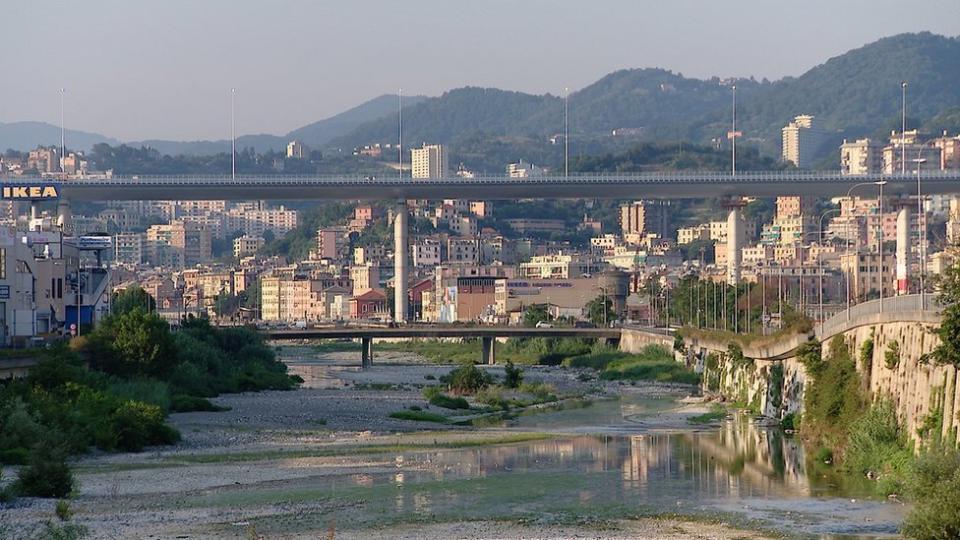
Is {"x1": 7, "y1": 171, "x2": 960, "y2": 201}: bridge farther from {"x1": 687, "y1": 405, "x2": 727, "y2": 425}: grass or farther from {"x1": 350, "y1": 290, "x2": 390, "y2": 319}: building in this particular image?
{"x1": 687, "y1": 405, "x2": 727, "y2": 425}: grass

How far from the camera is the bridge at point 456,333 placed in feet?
349

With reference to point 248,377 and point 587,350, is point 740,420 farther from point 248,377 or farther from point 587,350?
point 587,350

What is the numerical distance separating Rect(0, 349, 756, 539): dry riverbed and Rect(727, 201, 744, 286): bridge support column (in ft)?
220

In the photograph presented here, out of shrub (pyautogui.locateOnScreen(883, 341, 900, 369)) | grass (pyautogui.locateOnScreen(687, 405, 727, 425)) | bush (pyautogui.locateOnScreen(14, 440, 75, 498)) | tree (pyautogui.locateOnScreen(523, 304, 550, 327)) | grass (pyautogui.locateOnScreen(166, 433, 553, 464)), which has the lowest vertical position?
tree (pyautogui.locateOnScreen(523, 304, 550, 327))

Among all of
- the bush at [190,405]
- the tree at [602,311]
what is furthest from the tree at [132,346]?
the tree at [602,311]

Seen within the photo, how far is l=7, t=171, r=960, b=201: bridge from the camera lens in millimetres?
133250

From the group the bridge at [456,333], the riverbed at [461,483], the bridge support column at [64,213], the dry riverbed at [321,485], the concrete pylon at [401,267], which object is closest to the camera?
the dry riverbed at [321,485]

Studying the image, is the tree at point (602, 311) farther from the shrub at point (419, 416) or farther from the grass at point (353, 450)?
the grass at point (353, 450)

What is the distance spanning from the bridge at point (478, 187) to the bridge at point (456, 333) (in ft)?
81.8

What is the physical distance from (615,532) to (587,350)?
78803 millimetres

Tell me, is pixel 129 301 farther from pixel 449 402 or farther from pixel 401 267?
pixel 401 267

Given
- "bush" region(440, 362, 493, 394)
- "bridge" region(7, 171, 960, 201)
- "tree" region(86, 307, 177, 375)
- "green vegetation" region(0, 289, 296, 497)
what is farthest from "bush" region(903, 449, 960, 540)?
"bridge" region(7, 171, 960, 201)

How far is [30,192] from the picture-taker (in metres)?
115

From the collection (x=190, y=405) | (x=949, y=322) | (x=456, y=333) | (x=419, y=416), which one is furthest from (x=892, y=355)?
(x=456, y=333)
